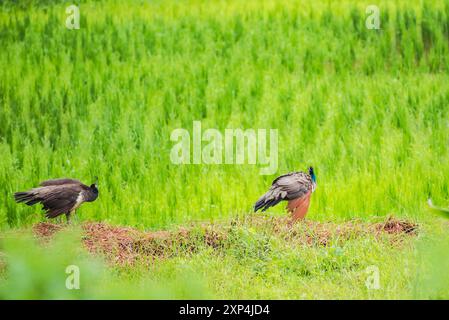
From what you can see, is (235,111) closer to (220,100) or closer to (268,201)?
(220,100)

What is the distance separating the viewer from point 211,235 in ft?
17.3

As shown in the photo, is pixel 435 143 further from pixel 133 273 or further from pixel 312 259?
pixel 133 273

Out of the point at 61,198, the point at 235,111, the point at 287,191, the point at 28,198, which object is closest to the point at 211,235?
the point at 287,191

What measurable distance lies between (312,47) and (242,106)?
1.32 meters

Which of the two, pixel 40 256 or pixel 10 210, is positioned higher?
pixel 40 256

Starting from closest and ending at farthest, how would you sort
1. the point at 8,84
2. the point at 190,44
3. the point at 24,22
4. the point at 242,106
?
1. the point at 242,106
2. the point at 8,84
3. the point at 190,44
4. the point at 24,22

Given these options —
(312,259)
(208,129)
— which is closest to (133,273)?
(312,259)

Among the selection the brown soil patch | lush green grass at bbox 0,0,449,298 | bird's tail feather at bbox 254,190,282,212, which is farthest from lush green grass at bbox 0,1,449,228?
the brown soil patch

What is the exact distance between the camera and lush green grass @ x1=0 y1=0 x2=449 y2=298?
18.4ft

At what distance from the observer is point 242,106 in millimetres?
7398

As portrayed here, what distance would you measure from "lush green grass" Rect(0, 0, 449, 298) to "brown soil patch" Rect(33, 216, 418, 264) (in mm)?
173

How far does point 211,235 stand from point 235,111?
222 centimetres

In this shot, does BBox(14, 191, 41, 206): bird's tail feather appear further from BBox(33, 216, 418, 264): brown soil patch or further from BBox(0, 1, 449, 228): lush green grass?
BBox(0, 1, 449, 228): lush green grass

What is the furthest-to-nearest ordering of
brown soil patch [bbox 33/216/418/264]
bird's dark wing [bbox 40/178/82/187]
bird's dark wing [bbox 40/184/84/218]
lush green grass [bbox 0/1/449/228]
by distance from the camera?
lush green grass [bbox 0/1/449/228], bird's dark wing [bbox 40/178/82/187], bird's dark wing [bbox 40/184/84/218], brown soil patch [bbox 33/216/418/264]
